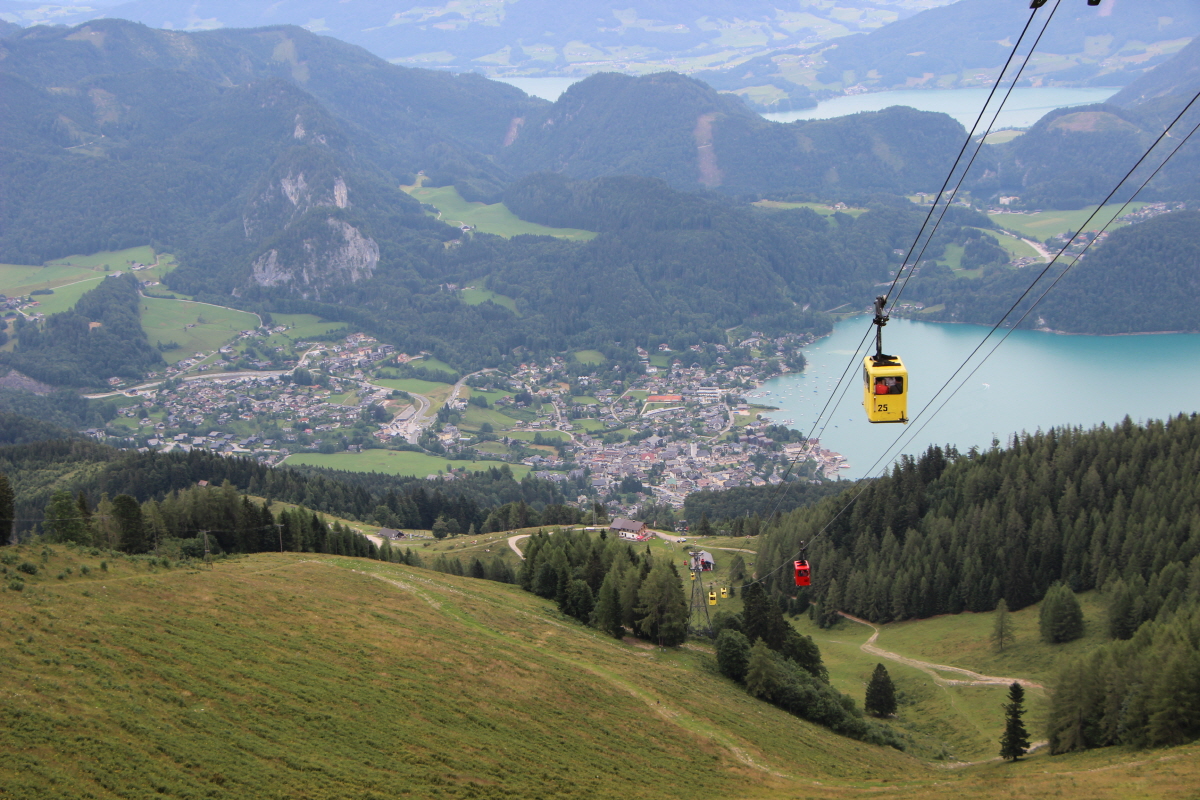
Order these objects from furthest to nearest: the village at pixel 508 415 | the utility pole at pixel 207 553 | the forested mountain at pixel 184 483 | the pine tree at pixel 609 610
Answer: the village at pixel 508 415 < the forested mountain at pixel 184 483 < the pine tree at pixel 609 610 < the utility pole at pixel 207 553

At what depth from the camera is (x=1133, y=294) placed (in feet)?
639

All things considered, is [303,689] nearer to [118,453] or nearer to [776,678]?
[776,678]

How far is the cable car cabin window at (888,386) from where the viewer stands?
61.7ft

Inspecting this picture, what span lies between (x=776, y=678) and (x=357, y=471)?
101m

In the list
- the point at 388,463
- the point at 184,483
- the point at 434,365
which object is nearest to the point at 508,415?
the point at 388,463

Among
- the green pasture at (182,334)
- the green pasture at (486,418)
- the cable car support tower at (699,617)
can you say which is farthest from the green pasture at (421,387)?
the cable car support tower at (699,617)

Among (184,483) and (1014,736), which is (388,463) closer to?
(184,483)

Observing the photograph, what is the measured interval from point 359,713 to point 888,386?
15.7 metres

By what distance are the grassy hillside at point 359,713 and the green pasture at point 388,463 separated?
315 feet

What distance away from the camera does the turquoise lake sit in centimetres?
13050

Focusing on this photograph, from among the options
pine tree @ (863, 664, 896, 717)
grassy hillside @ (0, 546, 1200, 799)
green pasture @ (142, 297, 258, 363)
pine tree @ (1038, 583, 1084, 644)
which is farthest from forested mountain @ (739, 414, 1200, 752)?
green pasture @ (142, 297, 258, 363)

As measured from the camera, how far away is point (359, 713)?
76.8 ft

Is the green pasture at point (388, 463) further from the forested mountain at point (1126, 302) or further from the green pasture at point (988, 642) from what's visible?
the forested mountain at point (1126, 302)

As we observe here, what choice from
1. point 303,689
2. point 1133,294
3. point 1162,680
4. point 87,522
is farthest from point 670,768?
point 1133,294
